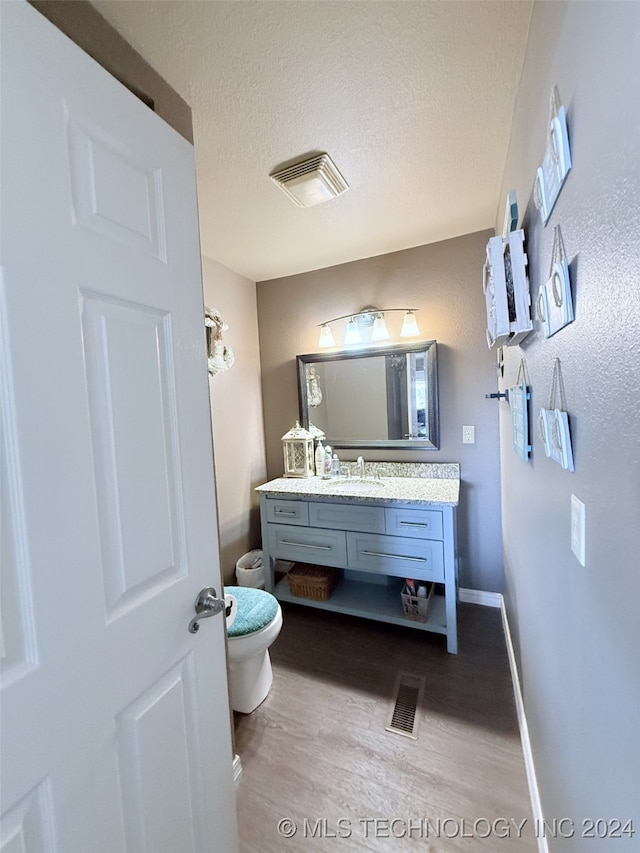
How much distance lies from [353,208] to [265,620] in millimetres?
2069

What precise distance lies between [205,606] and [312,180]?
1.71 metres

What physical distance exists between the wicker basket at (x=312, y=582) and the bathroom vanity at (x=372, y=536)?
0.04 metres

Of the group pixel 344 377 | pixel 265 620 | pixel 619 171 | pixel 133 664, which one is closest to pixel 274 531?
pixel 265 620

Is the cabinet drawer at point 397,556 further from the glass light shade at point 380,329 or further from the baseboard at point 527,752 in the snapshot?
the glass light shade at point 380,329

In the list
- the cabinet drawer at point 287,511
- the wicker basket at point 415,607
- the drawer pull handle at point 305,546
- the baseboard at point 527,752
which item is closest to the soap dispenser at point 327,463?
the cabinet drawer at point 287,511

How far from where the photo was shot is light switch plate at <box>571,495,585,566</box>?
0.63m

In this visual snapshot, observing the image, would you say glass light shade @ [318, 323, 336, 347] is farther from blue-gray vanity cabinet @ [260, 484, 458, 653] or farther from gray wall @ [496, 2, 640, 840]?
gray wall @ [496, 2, 640, 840]

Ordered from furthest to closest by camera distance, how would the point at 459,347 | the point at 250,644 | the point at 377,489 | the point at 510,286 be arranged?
the point at 459,347, the point at 377,489, the point at 250,644, the point at 510,286

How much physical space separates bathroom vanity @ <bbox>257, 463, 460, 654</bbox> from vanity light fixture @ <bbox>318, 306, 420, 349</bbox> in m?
0.91

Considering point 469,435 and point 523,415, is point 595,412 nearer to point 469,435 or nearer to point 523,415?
point 523,415

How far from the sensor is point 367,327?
242 cm

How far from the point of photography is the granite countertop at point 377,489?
1881mm

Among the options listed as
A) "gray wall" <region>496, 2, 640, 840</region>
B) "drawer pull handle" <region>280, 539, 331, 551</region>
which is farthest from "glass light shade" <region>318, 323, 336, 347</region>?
"gray wall" <region>496, 2, 640, 840</region>

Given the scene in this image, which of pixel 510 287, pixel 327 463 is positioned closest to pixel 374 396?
pixel 327 463
